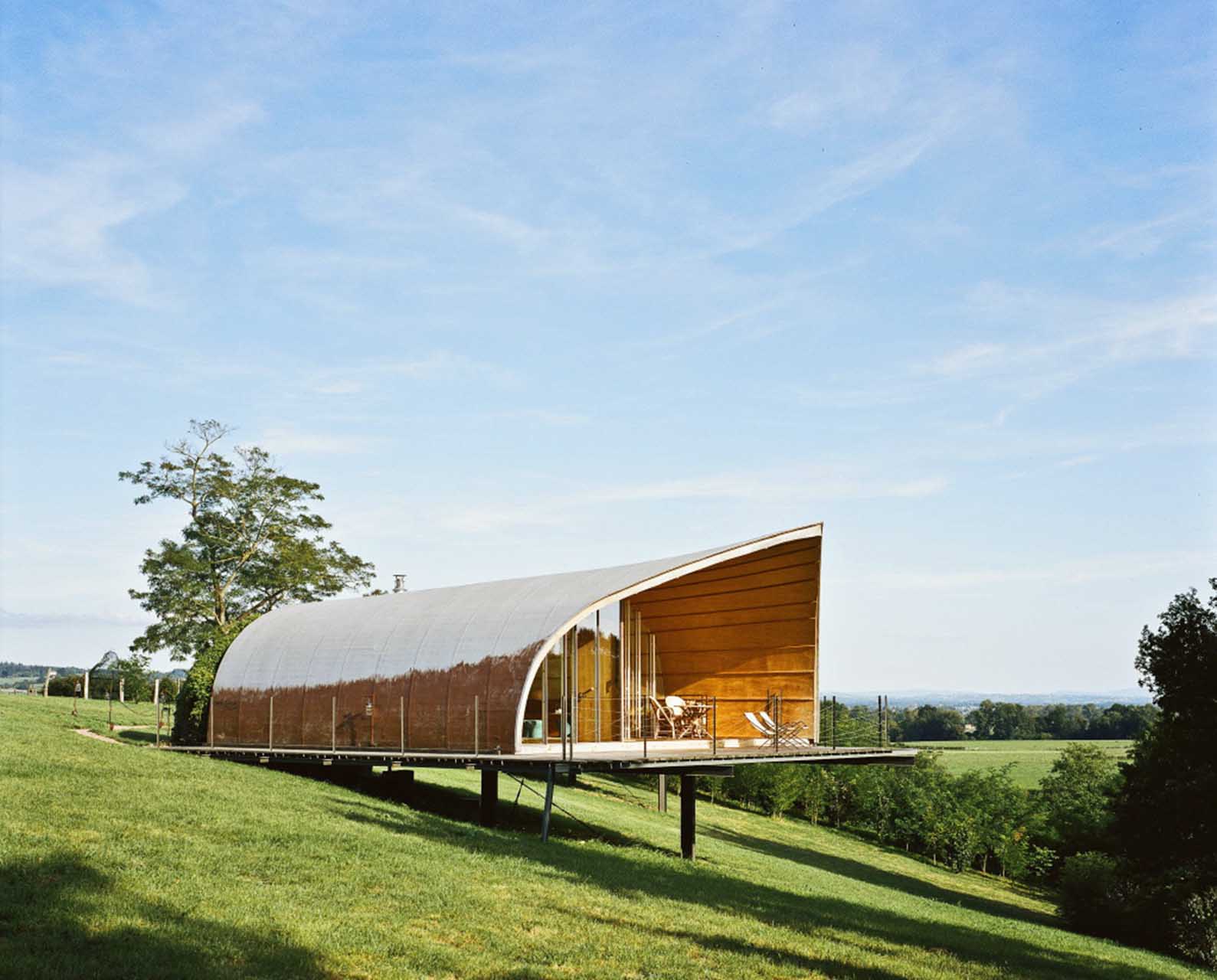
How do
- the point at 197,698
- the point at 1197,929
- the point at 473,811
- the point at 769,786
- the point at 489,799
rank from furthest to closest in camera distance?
the point at 769,786
the point at 197,698
the point at 1197,929
the point at 473,811
the point at 489,799

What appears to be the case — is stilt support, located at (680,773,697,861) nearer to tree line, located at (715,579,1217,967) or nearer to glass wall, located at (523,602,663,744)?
glass wall, located at (523,602,663,744)

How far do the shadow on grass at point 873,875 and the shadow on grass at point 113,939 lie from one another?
18.4 m

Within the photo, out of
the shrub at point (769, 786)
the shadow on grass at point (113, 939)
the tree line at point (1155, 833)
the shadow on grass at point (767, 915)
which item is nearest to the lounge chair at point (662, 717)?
the tree line at point (1155, 833)

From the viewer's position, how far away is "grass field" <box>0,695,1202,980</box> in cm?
829

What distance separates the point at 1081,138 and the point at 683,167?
5.87 meters

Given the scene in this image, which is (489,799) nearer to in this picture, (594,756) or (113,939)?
(594,756)

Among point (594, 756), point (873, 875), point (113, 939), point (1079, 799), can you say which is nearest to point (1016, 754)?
point (1079, 799)

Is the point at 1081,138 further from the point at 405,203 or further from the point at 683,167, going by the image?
the point at 405,203

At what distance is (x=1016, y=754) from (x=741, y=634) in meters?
66.0

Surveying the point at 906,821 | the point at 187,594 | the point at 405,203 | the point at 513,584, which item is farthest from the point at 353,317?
the point at 906,821

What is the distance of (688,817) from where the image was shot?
1923 centimetres

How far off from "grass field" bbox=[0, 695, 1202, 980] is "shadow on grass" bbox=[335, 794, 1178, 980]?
0.05 meters

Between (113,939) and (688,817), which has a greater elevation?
(113,939)

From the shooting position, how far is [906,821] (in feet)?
133
